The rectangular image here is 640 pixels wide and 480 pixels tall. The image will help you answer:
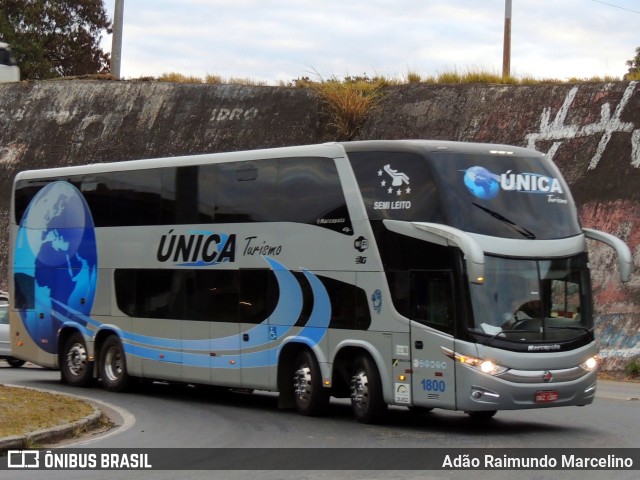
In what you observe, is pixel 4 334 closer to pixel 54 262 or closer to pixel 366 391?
pixel 54 262

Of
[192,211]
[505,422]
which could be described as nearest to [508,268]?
[505,422]

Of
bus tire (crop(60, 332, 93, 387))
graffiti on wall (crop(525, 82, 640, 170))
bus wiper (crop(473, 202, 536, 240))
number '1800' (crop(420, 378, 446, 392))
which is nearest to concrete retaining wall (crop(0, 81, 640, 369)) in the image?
graffiti on wall (crop(525, 82, 640, 170))

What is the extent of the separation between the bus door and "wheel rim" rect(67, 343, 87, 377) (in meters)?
8.96

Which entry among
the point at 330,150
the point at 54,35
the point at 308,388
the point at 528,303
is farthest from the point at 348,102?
the point at 54,35

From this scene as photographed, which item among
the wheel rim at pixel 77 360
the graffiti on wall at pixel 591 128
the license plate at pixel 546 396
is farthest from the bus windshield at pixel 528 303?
the graffiti on wall at pixel 591 128

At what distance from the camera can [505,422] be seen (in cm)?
1631

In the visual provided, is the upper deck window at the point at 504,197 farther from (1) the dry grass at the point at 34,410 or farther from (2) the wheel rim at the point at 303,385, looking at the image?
(1) the dry grass at the point at 34,410

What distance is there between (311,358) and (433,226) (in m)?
3.25

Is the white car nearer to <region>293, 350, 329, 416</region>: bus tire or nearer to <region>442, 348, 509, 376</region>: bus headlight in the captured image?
<region>293, 350, 329, 416</region>: bus tire

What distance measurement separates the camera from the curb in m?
12.3

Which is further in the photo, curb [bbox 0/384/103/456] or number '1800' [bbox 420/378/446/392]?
number '1800' [bbox 420/378/446/392]

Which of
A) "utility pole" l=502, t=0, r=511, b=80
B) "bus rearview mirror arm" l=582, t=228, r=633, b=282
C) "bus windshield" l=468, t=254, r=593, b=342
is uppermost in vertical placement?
"utility pole" l=502, t=0, r=511, b=80

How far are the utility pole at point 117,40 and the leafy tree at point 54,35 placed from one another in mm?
26958

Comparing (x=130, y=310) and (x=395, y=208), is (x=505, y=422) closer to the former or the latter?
(x=395, y=208)
